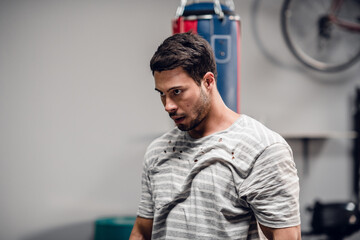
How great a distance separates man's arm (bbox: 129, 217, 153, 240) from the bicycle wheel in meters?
2.20

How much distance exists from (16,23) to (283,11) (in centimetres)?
210

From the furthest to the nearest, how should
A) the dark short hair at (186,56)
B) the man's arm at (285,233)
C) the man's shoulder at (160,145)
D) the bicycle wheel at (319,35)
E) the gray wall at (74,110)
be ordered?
the bicycle wheel at (319,35)
the gray wall at (74,110)
the man's shoulder at (160,145)
the dark short hair at (186,56)
the man's arm at (285,233)

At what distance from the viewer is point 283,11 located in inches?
124

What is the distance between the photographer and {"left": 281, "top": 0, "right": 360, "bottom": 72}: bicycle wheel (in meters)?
3.15

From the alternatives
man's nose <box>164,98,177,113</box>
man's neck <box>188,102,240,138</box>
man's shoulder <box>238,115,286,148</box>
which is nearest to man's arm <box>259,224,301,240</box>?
man's shoulder <box>238,115,286,148</box>

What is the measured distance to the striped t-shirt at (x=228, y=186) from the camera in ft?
3.77

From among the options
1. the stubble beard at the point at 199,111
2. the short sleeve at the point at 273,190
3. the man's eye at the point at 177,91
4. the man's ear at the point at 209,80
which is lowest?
the short sleeve at the point at 273,190

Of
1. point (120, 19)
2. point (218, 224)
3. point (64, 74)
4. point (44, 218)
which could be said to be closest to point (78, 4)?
point (120, 19)

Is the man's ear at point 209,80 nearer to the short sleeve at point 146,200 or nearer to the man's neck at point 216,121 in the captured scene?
the man's neck at point 216,121

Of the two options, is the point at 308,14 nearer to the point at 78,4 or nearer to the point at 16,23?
the point at 78,4

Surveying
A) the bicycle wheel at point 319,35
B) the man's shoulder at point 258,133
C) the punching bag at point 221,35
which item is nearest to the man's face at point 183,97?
the man's shoulder at point 258,133

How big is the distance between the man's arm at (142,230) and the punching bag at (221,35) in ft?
1.96

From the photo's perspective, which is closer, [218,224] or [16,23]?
[218,224]

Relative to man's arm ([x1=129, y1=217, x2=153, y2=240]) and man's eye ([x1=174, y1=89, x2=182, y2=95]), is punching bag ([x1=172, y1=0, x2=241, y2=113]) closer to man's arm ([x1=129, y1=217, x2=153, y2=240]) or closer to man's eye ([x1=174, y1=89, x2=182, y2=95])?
man's eye ([x1=174, y1=89, x2=182, y2=95])
